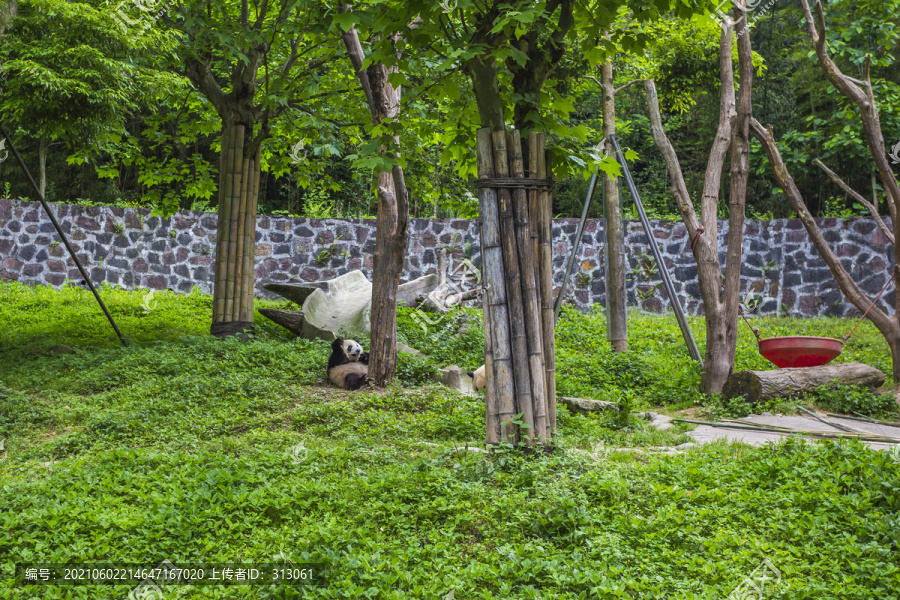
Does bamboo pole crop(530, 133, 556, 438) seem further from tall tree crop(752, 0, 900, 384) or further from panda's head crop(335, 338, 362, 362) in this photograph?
tall tree crop(752, 0, 900, 384)

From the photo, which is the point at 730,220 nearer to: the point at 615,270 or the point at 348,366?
the point at 615,270

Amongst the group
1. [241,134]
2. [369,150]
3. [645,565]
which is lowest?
[645,565]

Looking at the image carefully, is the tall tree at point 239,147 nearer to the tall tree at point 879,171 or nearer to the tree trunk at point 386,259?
the tree trunk at point 386,259

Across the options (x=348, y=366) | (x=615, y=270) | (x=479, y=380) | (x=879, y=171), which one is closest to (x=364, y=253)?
(x=615, y=270)

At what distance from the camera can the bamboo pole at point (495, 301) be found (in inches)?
193

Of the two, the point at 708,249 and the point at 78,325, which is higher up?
the point at 708,249

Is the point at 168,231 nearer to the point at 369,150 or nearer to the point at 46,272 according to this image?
the point at 46,272

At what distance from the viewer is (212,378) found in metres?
8.03

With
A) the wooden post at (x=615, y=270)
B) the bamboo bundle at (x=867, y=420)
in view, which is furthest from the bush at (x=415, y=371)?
the bamboo bundle at (x=867, y=420)

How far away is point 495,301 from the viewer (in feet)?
16.2

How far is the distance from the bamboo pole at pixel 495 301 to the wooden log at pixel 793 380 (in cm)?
432

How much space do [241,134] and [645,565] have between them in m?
8.99

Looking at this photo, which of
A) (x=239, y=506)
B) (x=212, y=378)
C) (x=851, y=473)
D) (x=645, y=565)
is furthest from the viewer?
(x=212, y=378)

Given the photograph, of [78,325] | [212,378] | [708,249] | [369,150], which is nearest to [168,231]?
[78,325]
